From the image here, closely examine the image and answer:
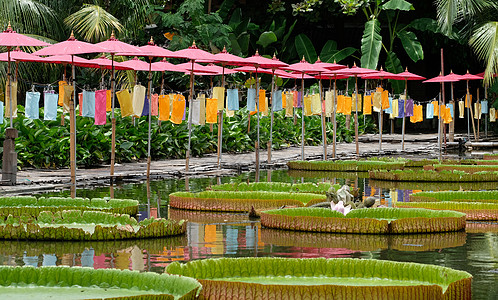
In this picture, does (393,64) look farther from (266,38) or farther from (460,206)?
(460,206)

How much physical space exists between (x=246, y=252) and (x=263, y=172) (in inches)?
450

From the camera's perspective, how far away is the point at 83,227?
30.8 ft

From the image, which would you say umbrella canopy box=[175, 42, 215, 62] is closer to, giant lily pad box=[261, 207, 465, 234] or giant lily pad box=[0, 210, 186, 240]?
giant lily pad box=[261, 207, 465, 234]

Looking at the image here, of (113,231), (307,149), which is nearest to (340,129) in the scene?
(307,149)

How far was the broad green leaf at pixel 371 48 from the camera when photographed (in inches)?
1202

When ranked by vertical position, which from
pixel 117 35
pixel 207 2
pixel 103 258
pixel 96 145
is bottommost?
pixel 103 258

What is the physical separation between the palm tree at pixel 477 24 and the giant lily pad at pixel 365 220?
17.7m

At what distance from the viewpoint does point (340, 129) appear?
32688 millimetres

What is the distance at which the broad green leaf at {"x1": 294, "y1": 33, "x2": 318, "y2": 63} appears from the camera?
1347 inches

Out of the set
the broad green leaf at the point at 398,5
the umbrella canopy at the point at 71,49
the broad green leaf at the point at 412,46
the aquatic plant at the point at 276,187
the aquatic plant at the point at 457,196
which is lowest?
the aquatic plant at the point at 457,196

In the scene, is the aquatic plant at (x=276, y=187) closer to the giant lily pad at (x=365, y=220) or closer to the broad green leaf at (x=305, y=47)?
the giant lily pad at (x=365, y=220)

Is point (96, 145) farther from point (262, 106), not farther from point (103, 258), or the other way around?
point (103, 258)

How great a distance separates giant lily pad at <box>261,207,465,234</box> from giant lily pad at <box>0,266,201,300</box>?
4.44m

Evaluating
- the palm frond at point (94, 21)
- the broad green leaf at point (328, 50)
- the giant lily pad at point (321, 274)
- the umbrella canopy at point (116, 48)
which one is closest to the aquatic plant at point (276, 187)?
the umbrella canopy at point (116, 48)
